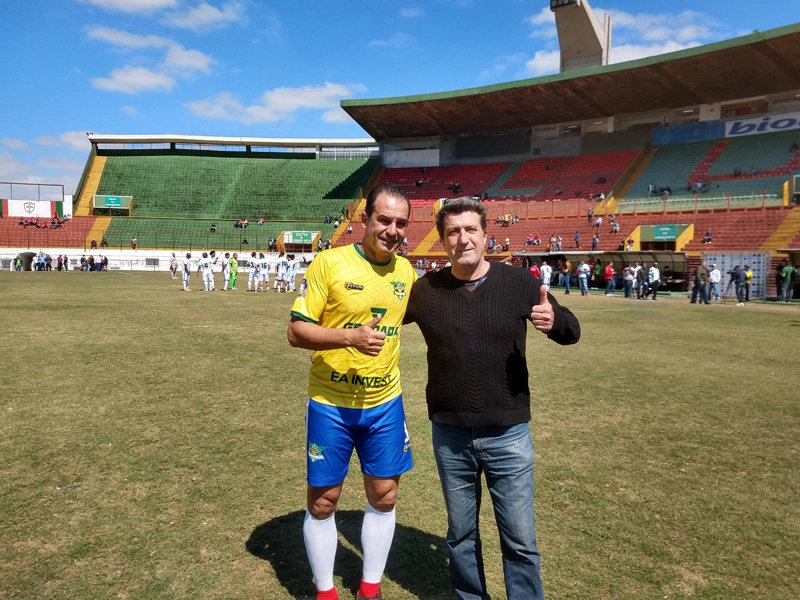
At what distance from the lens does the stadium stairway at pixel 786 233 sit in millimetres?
27734

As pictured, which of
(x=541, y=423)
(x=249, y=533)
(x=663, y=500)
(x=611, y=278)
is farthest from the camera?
(x=611, y=278)

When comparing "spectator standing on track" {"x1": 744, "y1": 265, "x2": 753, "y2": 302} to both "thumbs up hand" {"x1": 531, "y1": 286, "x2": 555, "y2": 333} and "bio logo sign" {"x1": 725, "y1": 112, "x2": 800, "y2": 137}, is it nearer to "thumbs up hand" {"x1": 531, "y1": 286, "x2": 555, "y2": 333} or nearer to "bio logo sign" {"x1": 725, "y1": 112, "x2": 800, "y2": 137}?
"bio logo sign" {"x1": 725, "y1": 112, "x2": 800, "y2": 137}

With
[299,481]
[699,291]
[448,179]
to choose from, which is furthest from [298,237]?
[299,481]

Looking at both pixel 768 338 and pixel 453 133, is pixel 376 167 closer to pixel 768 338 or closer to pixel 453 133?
pixel 453 133

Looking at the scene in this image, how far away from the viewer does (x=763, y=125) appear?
132 ft

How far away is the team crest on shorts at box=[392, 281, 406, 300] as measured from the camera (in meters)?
3.01

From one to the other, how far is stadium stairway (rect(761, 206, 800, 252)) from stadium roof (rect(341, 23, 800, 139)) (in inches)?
504

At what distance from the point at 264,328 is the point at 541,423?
8.46m

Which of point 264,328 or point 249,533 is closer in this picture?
point 249,533

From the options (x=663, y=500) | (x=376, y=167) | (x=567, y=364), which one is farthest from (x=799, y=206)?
(x=376, y=167)

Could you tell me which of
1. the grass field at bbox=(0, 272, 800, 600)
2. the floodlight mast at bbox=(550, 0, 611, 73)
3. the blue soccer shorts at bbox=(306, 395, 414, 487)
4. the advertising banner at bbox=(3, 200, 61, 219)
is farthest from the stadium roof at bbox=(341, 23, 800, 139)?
the blue soccer shorts at bbox=(306, 395, 414, 487)

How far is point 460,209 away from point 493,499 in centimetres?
148

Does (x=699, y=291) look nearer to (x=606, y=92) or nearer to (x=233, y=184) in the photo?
(x=606, y=92)

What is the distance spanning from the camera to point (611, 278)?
1134 inches
